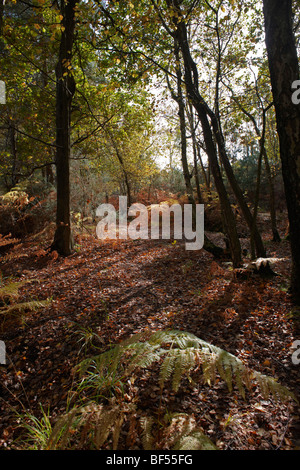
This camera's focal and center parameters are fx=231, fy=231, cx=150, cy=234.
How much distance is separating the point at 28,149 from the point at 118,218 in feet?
25.1

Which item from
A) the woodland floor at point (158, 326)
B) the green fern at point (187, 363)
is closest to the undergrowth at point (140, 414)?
the green fern at point (187, 363)

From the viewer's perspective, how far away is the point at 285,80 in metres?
3.03

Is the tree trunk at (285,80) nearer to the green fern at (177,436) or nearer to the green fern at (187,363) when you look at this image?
the green fern at (187,363)

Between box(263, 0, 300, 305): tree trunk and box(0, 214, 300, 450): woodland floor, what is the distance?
178 centimetres

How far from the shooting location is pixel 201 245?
7934 millimetres

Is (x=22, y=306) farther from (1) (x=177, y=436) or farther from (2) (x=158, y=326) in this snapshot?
(1) (x=177, y=436)

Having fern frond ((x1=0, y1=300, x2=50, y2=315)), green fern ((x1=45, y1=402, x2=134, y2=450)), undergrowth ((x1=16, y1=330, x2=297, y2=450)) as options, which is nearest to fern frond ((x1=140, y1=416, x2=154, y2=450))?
undergrowth ((x1=16, y1=330, x2=297, y2=450))

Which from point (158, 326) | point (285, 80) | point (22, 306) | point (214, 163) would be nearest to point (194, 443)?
point (158, 326)

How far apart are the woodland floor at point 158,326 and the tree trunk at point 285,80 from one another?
5.85 ft

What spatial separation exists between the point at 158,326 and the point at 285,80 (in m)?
3.76

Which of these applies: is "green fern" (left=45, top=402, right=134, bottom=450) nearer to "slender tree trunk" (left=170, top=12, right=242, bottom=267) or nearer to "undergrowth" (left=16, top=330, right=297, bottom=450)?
"undergrowth" (left=16, top=330, right=297, bottom=450)

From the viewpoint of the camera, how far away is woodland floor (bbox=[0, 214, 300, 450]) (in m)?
1.91
